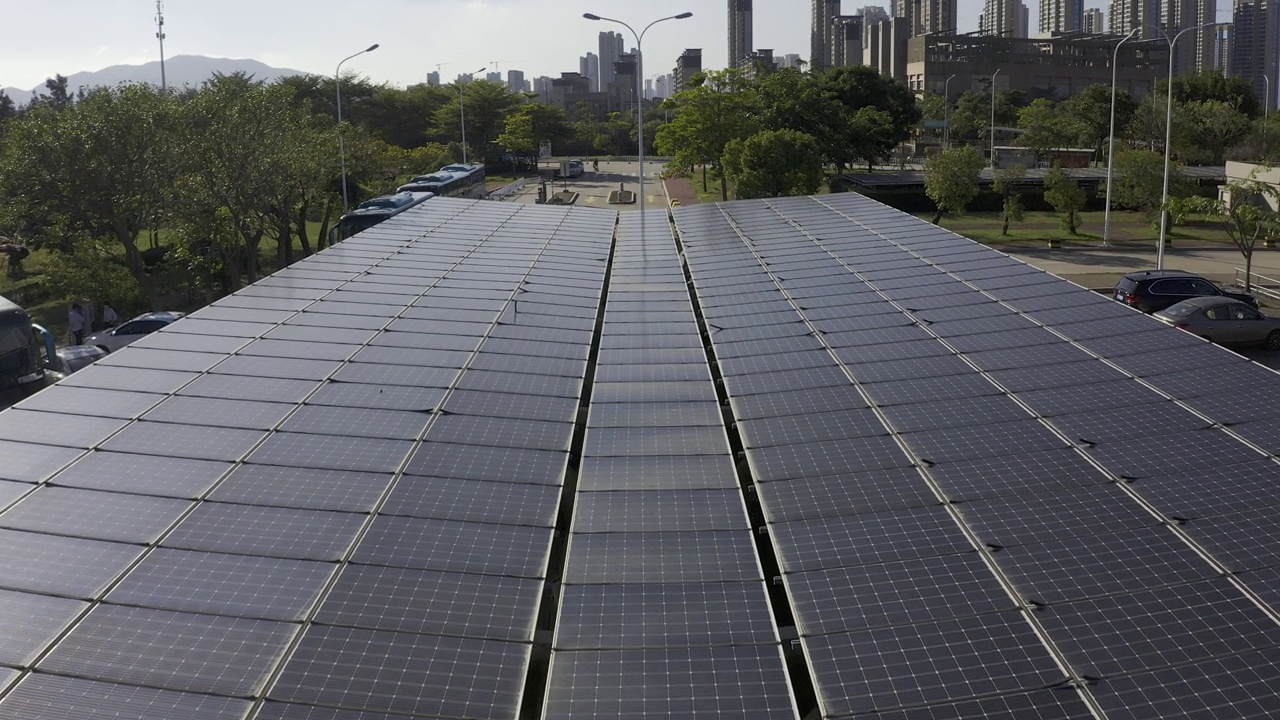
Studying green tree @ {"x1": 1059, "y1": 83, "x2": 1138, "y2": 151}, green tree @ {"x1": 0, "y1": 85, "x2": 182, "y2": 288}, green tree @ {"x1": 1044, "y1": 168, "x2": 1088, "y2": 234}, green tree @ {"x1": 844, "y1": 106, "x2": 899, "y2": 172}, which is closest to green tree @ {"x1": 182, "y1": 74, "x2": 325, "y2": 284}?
green tree @ {"x1": 0, "y1": 85, "x2": 182, "y2": 288}

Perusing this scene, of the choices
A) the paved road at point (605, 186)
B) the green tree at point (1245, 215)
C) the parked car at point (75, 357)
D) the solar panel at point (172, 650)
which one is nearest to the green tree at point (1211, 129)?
the green tree at point (1245, 215)

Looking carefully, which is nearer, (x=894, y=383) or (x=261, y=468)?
(x=261, y=468)

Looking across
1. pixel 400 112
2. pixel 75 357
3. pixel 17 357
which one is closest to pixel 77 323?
pixel 75 357

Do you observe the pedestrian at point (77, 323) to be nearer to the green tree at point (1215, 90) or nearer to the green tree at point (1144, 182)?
the green tree at point (1144, 182)

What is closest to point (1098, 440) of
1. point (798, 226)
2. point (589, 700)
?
point (589, 700)

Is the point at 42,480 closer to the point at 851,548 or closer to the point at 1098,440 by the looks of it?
the point at 851,548

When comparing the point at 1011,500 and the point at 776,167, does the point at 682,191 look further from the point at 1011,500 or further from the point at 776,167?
the point at 1011,500

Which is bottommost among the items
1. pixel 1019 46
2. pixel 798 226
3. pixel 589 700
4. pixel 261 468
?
pixel 589 700
